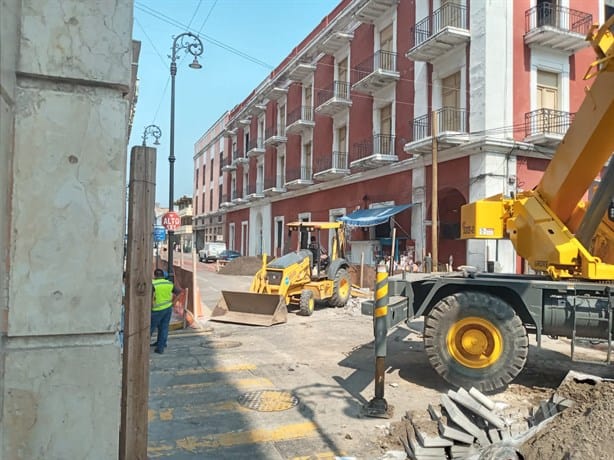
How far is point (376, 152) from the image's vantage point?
2250cm

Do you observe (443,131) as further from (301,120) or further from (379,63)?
(301,120)

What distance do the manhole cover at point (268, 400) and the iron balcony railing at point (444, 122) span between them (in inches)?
553

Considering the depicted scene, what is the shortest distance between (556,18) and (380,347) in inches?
676

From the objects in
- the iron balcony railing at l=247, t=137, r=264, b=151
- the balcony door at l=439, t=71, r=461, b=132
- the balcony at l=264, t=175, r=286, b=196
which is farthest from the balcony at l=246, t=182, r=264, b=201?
the balcony door at l=439, t=71, r=461, b=132

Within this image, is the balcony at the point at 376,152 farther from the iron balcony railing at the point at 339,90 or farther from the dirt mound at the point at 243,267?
the dirt mound at the point at 243,267

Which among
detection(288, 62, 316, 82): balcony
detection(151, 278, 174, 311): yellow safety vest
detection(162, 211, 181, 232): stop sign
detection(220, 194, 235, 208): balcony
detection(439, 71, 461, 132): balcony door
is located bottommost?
detection(151, 278, 174, 311): yellow safety vest

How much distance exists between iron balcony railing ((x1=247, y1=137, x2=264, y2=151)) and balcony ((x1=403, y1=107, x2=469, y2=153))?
2098cm

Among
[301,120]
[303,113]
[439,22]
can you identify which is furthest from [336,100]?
[439,22]

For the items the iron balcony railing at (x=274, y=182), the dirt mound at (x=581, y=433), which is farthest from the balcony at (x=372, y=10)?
the dirt mound at (x=581, y=433)

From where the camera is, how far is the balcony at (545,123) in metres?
16.9

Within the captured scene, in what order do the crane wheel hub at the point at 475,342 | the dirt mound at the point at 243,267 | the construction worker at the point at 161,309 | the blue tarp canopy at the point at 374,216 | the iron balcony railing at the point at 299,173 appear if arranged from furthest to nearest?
the iron balcony railing at the point at 299,173
the dirt mound at the point at 243,267
the blue tarp canopy at the point at 374,216
the construction worker at the point at 161,309
the crane wheel hub at the point at 475,342

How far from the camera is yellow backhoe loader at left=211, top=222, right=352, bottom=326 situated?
12.2 metres

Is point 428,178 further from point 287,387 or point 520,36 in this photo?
point 287,387

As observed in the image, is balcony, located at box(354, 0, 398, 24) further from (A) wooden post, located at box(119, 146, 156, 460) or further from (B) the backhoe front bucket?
(A) wooden post, located at box(119, 146, 156, 460)
